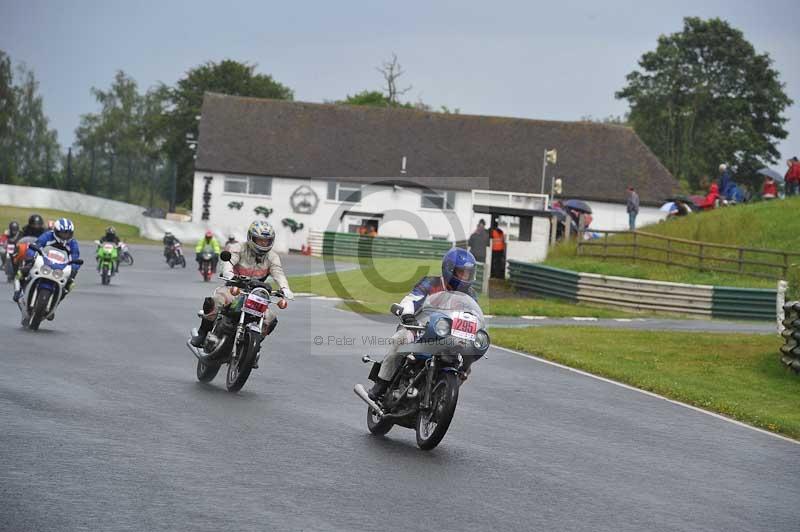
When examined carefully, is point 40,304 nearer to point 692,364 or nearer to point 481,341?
point 481,341

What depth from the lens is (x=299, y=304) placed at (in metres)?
31.5

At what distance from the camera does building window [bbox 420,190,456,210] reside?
2997 inches

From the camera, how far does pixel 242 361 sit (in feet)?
43.4

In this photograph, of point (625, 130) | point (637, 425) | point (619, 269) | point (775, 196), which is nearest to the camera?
point (637, 425)

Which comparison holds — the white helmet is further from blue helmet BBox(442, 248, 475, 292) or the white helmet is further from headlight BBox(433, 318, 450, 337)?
headlight BBox(433, 318, 450, 337)

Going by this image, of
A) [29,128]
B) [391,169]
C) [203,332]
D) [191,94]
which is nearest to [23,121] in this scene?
[29,128]

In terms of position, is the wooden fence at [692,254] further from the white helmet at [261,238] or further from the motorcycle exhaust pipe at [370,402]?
the motorcycle exhaust pipe at [370,402]

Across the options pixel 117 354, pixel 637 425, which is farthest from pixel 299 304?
pixel 637 425

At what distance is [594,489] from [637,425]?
4.54 meters

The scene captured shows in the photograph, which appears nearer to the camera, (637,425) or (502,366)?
(637,425)

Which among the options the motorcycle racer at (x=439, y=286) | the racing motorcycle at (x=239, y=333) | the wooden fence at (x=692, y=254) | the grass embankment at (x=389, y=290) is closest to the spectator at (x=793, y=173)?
the wooden fence at (x=692, y=254)

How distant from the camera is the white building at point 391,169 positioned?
7469 centimetres

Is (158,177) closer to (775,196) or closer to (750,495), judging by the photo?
(775,196)

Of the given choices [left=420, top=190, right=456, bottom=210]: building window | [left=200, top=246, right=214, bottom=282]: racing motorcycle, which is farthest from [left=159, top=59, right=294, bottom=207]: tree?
[left=200, top=246, right=214, bottom=282]: racing motorcycle
